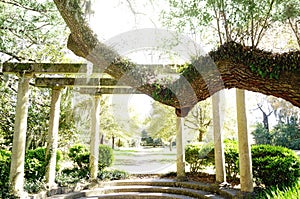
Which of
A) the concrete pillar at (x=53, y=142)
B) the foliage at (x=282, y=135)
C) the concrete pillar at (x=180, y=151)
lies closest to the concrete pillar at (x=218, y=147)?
the concrete pillar at (x=180, y=151)

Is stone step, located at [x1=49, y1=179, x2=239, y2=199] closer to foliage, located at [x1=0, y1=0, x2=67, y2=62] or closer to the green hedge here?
the green hedge

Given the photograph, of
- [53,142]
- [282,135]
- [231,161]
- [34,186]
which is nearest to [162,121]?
[231,161]

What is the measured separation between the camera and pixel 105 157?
8.78 m

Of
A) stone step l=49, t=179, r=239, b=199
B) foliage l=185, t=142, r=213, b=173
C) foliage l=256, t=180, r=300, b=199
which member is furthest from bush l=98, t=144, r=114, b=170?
foliage l=256, t=180, r=300, b=199

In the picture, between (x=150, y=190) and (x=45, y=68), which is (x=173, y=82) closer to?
(x=45, y=68)

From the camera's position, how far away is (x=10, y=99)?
335 inches

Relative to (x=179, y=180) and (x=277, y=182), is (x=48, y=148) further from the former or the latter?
(x=277, y=182)

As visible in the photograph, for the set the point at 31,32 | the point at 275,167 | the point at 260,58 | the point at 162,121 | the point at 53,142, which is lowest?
the point at 275,167

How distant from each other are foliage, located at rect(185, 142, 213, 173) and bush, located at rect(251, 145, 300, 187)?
2.17 metres

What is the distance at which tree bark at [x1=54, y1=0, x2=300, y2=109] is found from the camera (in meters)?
2.18

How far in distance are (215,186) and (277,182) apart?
1487 millimetres

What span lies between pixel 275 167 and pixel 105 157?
548cm

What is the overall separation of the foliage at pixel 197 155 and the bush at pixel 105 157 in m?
2.67

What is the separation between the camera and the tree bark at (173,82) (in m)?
2.18
